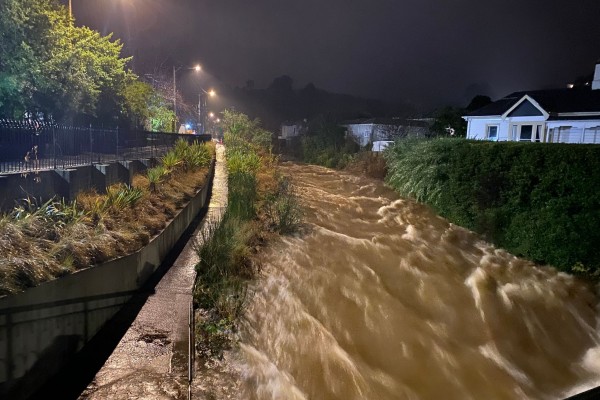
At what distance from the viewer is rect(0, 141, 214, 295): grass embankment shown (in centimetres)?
500

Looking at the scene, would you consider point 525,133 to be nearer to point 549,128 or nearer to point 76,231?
point 549,128

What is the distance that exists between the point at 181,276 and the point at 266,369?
9.11ft

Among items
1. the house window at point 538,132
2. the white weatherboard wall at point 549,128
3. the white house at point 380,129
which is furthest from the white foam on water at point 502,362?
the white house at point 380,129

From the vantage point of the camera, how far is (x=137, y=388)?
4652 mm

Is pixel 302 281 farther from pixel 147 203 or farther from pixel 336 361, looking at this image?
pixel 147 203

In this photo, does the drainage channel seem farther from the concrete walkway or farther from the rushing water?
the rushing water

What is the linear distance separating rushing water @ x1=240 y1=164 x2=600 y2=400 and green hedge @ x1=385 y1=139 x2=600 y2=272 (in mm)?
505

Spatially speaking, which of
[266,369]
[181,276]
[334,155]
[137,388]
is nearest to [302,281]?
[181,276]

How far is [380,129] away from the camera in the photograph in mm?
38344

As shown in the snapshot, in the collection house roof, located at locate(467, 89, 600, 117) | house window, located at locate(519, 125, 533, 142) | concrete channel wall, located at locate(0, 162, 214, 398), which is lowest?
concrete channel wall, located at locate(0, 162, 214, 398)

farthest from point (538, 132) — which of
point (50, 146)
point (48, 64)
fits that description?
point (50, 146)

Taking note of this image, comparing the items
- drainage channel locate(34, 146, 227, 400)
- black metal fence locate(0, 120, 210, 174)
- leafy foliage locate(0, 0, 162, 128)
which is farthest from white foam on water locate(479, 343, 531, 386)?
leafy foliage locate(0, 0, 162, 128)

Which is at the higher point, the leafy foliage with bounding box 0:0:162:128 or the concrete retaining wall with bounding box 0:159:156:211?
the leafy foliage with bounding box 0:0:162:128

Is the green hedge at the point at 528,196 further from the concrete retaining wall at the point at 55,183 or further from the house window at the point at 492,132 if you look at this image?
the house window at the point at 492,132
